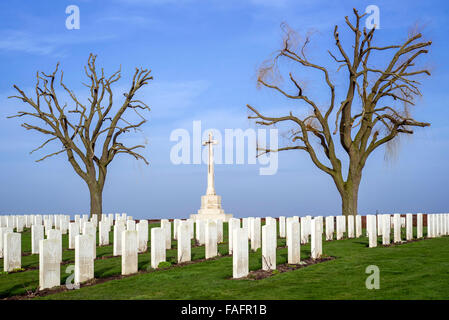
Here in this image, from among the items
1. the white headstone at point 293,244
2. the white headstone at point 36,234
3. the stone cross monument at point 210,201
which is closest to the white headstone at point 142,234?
the white headstone at point 36,234

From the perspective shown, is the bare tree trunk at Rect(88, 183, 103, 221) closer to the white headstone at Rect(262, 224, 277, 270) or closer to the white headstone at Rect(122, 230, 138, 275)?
the white headstone at Rect(122, 230, 138, 275)

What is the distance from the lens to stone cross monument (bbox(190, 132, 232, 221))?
32656 millimetres

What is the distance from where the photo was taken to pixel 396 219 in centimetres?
1706

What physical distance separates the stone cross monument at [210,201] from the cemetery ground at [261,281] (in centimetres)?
1939

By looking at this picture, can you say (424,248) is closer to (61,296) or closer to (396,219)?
(396,219)

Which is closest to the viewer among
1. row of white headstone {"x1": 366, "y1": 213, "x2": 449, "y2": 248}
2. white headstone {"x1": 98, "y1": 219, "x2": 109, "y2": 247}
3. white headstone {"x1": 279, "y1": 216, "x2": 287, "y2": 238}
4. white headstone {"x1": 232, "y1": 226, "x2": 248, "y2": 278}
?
white headstone {"x1": 232, "y1": 226, "x2": 248, "y2": 278}

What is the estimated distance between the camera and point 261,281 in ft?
30.6

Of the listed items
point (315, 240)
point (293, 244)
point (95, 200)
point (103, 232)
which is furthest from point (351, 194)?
point (95, 200)

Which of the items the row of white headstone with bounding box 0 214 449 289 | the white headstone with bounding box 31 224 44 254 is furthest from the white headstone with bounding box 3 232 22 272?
the white headstone with bounding box 31 224 44 254

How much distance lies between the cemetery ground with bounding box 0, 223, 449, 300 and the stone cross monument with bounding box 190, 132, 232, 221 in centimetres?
1939
